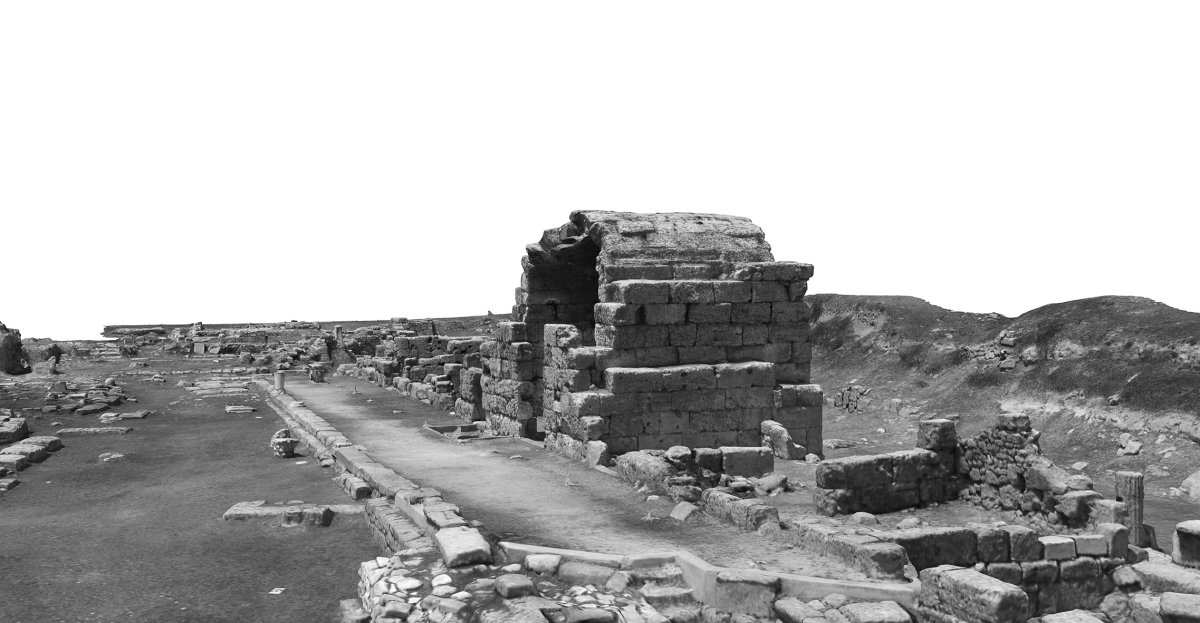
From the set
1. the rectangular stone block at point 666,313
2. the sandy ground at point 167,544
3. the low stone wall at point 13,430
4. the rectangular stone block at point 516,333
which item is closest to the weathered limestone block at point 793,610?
the sandy ground at point 167,544

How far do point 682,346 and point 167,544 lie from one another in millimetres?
7043

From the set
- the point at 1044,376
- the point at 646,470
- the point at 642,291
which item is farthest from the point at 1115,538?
the point at 1044,376

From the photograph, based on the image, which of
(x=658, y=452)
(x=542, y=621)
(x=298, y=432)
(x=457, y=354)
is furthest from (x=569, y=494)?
(x=457, y=354)

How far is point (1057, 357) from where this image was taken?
22.7m

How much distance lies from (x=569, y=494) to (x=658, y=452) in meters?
1.40

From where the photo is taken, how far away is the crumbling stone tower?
12531 millimetres

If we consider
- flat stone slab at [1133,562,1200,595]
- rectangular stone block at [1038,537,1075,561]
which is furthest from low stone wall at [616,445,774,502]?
flat stone slab at [1133,562,1200,595]

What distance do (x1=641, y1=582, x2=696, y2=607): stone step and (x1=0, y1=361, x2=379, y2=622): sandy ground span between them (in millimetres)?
2913

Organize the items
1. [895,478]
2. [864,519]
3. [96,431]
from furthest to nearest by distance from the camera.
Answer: [96,431] < [895,478] < [864,519]

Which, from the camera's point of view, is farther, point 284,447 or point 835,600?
point 284,447

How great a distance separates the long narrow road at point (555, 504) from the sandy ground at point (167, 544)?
55.7 inches

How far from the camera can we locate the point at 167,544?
9961 millimetres

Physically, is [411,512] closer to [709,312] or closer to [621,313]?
[621,313]

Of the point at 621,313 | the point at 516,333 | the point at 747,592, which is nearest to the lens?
the point at 747,592
